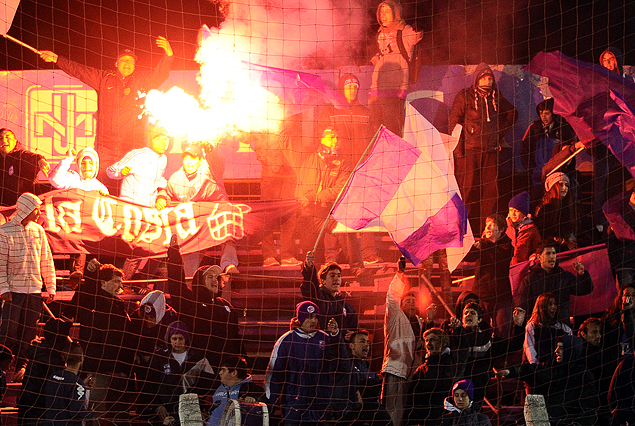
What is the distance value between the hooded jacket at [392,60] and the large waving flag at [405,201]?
901 mm

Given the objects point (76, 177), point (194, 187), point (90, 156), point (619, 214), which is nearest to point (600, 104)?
point (619, 214)

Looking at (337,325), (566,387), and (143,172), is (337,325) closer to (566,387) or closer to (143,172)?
(566,387)

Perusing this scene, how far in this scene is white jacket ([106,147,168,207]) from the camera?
667 cm

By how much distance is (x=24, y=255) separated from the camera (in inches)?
216

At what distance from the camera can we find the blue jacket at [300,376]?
4926 mm

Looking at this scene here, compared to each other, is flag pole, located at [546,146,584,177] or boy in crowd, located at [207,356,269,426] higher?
flag pole, located at [546,146,584,177]

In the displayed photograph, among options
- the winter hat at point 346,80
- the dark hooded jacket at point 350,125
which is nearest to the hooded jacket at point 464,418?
the dark hooded jacket at point 350,125

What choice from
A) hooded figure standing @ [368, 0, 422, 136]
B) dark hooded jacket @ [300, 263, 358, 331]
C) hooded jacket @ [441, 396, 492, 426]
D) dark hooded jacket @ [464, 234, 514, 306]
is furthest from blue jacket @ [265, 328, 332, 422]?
hooded figure standing @ [368, 0, 422, 136]

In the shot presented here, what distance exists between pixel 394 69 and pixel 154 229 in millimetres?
2555

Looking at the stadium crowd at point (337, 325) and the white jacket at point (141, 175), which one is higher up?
the white jacket at point (141, 175)

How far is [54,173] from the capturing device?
6730 mm

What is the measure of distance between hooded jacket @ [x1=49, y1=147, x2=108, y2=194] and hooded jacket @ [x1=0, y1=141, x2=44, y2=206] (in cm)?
33

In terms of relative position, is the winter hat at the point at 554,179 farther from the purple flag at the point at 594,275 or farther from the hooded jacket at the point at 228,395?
the hooded jacket at the point at 228,395

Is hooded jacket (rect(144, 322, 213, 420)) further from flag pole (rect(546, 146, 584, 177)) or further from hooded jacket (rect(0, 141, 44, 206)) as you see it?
flag pole (rect(546, 146, 584, 177))
